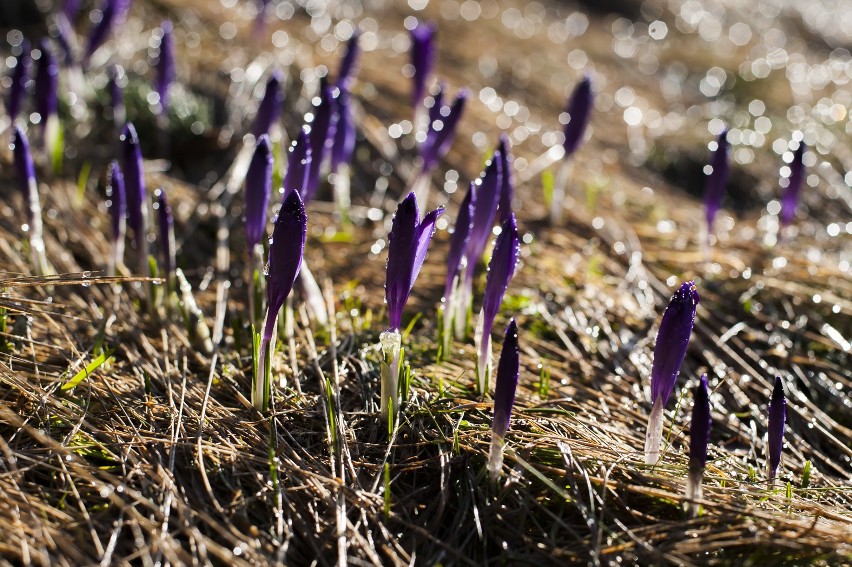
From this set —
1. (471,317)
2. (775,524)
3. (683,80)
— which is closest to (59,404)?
(471,317)

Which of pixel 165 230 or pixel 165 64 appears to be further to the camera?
pixel 165 64

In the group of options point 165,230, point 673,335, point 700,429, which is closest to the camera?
point 700,429

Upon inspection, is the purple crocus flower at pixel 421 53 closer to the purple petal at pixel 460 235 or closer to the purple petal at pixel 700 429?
the purple petal at pixel 460 235

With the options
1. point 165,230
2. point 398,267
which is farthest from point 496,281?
point 165,230

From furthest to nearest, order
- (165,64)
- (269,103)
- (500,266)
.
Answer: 1. (165,64)
2. (269,103)
3. (500,266)

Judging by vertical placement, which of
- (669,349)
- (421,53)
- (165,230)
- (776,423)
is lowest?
(776,423)

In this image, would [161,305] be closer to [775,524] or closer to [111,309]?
[111,309]

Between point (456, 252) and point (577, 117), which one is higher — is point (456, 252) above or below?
below

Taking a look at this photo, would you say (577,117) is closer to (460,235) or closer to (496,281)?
(460,235)
